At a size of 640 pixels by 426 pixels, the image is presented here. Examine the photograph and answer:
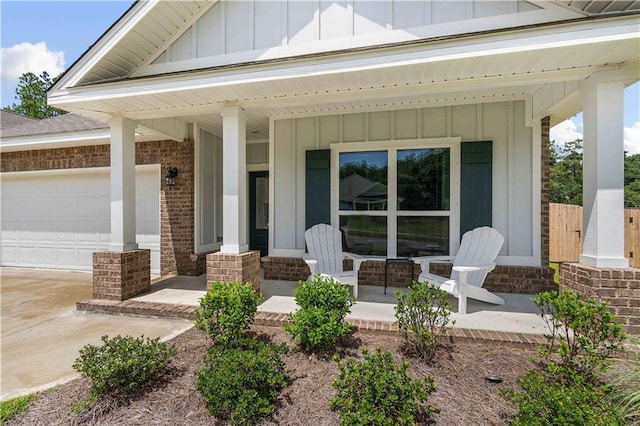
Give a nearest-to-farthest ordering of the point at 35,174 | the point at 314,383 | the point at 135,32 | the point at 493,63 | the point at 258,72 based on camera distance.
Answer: the point at 314,383 → the point at 493,63 → the point at 258,72 → the point at 135,32 → the point at 35,174

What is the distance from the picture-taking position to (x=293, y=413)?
210cm

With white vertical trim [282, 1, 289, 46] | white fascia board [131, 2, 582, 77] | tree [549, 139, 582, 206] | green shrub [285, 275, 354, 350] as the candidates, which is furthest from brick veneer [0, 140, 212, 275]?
tree [549, 139, 582, 206]

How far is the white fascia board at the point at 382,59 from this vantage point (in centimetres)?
268

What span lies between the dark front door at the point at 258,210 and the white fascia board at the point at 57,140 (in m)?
2.95

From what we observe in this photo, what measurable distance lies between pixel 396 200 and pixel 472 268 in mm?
1805

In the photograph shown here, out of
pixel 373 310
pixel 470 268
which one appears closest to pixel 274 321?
pixel 373 310

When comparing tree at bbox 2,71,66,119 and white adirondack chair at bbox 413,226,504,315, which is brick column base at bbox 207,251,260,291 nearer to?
white adirondack chair at bbox 413,226,504,315

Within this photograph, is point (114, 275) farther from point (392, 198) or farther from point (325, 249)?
point (392, 198)

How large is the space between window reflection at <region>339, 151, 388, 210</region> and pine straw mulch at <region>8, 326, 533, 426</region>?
276 cm

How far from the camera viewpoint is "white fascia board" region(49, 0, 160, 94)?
148 inches

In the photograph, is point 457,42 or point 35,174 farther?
point 35,174

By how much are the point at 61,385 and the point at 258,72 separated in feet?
11.1

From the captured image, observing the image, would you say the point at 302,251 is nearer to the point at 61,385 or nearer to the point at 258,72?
the point at 258,72

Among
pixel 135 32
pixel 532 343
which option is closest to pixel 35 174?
pixel 135 32
